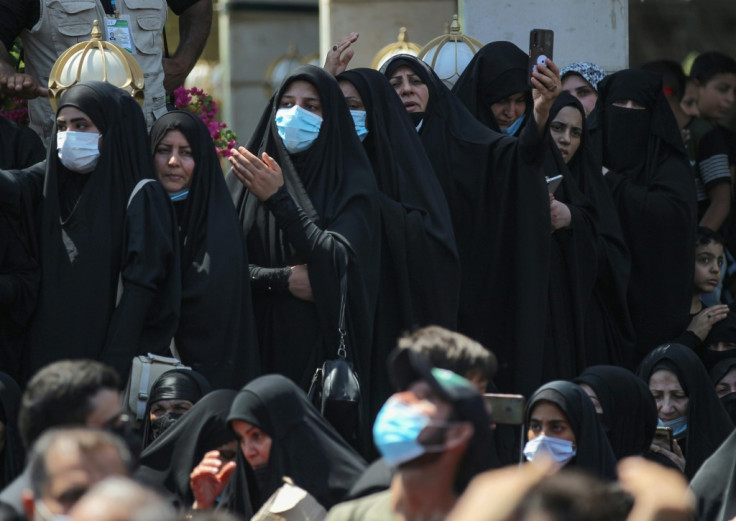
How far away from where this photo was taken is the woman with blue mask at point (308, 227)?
6871 millimetres

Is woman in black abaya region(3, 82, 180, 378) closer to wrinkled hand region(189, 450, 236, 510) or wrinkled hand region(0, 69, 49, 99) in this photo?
wrinkled hand region(0, 69, 49, 99)

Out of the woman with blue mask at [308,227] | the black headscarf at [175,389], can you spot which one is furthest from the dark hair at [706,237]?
the black headscarf at [175,389]

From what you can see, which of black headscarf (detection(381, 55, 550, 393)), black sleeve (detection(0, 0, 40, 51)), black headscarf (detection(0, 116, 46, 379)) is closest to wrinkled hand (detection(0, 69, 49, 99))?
black sleeve (detection(0, 0, 40, 51))

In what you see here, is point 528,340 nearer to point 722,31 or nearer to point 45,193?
point 45,193

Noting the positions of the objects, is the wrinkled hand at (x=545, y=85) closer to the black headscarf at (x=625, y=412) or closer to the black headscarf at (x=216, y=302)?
the black headscarf at (x=625, y=412)

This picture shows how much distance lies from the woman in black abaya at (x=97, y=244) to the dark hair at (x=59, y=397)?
1.68 meters

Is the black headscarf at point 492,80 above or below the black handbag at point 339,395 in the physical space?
above

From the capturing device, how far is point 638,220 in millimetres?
8344

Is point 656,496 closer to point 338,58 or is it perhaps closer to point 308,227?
point 308,227

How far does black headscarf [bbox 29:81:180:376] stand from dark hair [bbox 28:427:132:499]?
7.11ft

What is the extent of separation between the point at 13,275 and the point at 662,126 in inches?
129

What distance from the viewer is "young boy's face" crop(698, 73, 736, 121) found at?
1012 cm

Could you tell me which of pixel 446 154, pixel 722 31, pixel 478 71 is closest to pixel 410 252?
pixel 446 154

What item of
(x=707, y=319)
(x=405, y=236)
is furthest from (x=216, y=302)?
(x=707, y=319)
